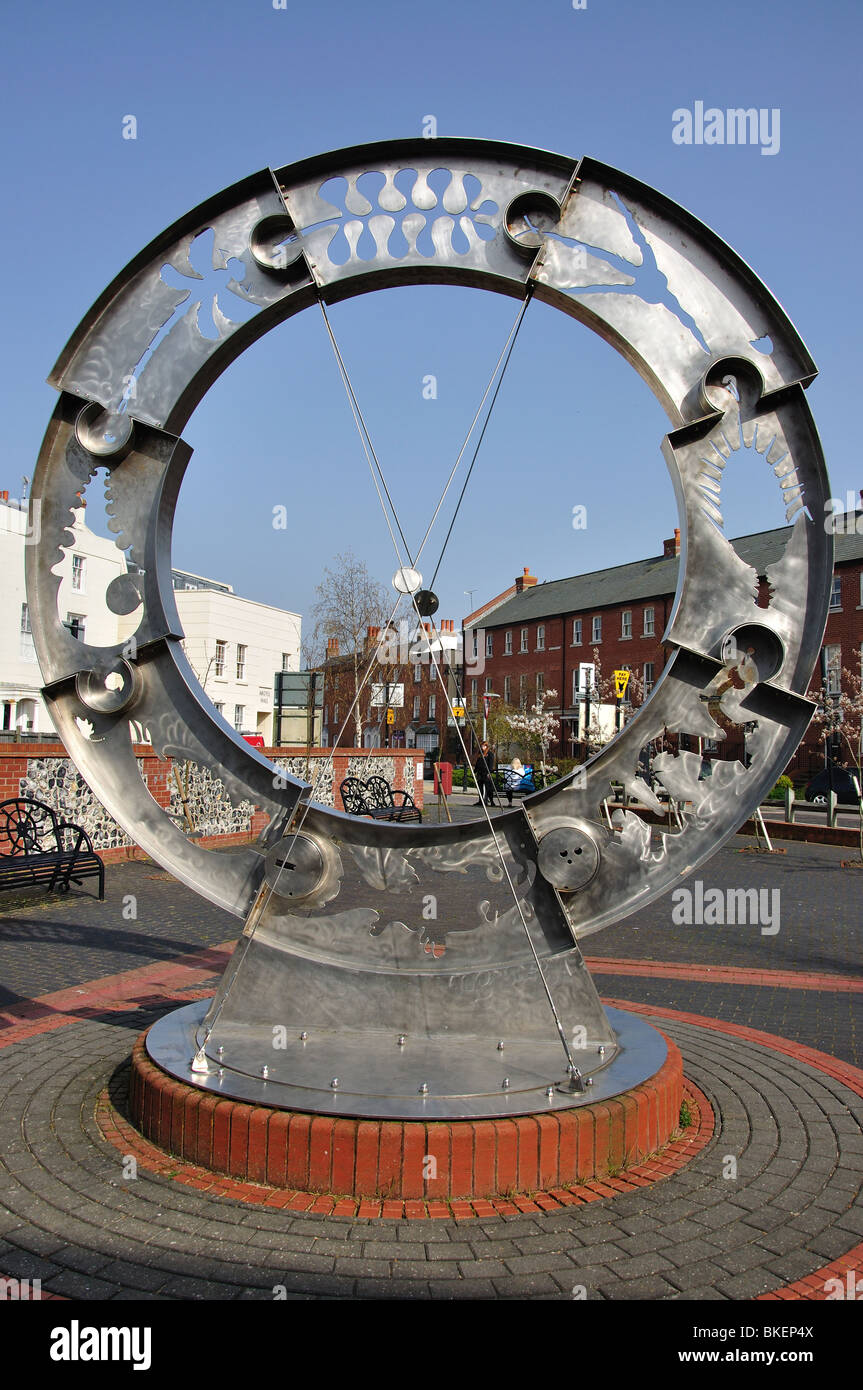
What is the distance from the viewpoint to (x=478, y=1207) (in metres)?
3.98

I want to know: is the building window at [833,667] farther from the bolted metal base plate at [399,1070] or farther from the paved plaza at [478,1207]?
the bolted metal base plate at [399,1070]

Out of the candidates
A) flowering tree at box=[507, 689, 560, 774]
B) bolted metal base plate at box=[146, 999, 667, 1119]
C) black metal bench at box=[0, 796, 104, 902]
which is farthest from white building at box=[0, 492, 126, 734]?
bolted metal base plate at box=[146, 999, 667, 1119]

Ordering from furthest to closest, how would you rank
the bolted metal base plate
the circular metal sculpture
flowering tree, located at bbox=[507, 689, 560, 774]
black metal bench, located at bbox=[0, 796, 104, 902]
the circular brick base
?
flowering tree, located at bbox=[507, 689, 560, 774] < black metal bench, located at bbox=[0, 796, 104, 902] < the circular metal sculpture < the bolted metal base plate < the circular brick base

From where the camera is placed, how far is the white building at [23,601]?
3488 cm

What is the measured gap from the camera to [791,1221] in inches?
155

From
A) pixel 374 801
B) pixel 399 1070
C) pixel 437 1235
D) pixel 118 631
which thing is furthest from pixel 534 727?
pixel 437 1235

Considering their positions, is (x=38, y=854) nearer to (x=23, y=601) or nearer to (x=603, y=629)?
(x=23, y=601)

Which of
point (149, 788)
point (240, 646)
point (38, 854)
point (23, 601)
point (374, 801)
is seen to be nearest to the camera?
A: point (149, 788)

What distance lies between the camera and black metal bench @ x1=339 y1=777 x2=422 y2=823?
18.6 meters

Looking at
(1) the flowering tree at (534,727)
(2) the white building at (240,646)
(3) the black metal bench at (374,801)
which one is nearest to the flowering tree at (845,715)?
(3) the black metal bench at (374,801)

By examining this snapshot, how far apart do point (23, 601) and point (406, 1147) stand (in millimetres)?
35403

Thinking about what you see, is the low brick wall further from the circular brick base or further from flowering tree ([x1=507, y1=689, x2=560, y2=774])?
flowering tree ([x1=507, y1=689, x2=560, y2=774])

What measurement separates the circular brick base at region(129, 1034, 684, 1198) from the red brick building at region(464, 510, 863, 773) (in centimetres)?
3597
